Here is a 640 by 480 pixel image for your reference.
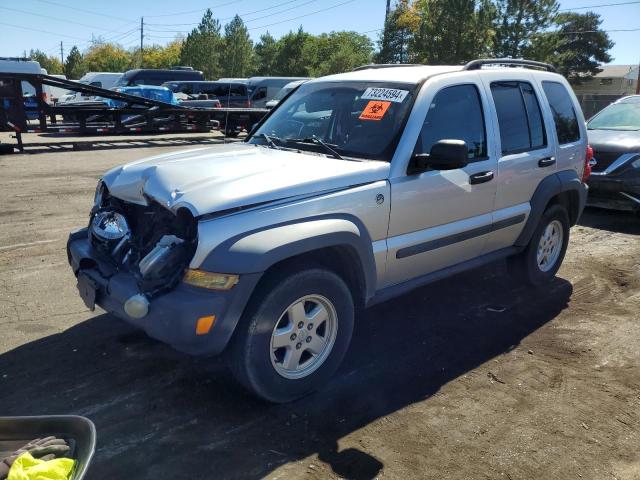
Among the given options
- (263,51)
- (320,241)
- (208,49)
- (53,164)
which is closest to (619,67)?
(263,51)

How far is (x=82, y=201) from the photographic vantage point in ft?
28.9

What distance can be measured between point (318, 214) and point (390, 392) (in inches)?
48.5

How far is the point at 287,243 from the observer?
3.12 metres

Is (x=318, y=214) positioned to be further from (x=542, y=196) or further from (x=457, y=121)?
(x=542, y=196)

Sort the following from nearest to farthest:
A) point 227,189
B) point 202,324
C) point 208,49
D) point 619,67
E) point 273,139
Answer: point 202,324
point 227,189
point 273,139
point 208,49
point 619,67

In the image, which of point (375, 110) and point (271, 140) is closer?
point (375, 110)

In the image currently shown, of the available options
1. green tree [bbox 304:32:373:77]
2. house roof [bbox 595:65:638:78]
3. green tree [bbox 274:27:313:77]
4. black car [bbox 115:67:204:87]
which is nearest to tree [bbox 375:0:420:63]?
green tree [bbox 304:32:373:77]

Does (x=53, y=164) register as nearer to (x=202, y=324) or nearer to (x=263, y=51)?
(x=202, y=324)

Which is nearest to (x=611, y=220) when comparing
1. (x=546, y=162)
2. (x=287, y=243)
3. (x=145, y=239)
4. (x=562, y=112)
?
(x=562, y=112)

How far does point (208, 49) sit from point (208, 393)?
177 feet

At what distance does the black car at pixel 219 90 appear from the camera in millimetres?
25281

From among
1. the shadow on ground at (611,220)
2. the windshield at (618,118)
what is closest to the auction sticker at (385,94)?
the shadow on ground at (611,220)

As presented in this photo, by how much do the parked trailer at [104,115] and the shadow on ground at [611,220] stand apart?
9.32 meters

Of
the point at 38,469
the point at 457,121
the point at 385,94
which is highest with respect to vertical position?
the point at 385,94
